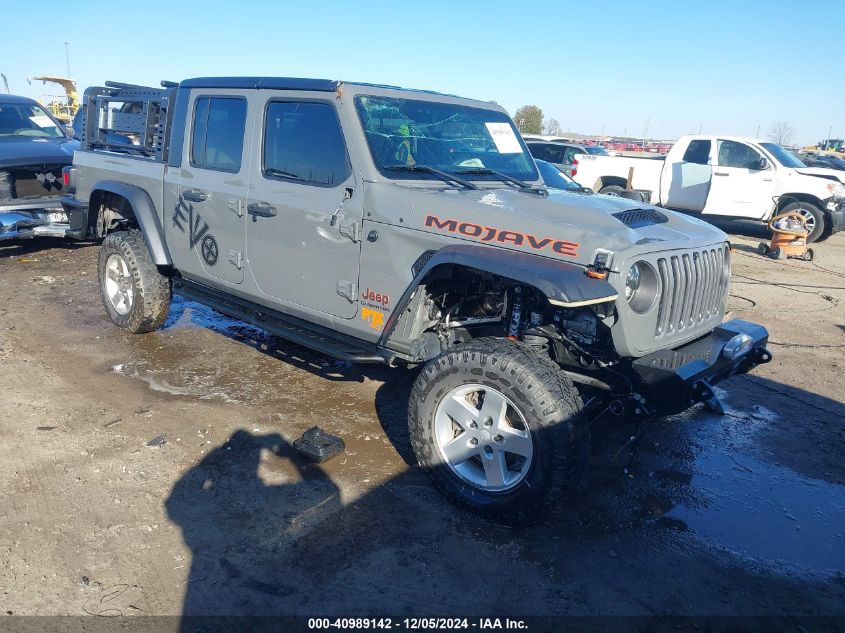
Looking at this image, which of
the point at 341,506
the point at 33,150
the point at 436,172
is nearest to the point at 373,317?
the point at 436,172

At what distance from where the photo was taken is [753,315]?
288 inches

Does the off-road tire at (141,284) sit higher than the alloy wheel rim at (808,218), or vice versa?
the alloy wheel rim at (808,218)

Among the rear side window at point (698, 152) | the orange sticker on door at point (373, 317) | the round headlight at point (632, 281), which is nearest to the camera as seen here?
the round headlight at point (632, 281)

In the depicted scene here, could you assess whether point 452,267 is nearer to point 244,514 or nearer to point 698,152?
point 244,514

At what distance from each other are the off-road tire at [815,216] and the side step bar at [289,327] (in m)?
11.6

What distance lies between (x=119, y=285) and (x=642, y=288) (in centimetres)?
451

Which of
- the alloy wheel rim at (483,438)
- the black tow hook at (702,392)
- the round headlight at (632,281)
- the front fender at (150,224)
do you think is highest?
the round headlight at (632,281)

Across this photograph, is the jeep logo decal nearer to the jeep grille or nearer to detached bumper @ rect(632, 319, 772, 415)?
the jeep grille

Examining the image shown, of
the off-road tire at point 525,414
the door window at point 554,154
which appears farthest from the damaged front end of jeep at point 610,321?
the door window at point 554,154

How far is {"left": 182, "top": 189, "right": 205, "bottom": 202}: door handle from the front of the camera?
15.2 ft

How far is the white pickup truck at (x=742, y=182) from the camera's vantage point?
40.5 feet

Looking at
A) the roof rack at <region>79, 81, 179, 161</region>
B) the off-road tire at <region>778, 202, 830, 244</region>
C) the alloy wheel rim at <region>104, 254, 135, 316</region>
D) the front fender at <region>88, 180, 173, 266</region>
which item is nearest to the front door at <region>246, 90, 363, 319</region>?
the front fender at <region>88, 180, 173, 266</region>

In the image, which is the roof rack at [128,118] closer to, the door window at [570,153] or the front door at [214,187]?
the front door at [214,187]

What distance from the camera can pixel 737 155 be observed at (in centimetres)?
1302
